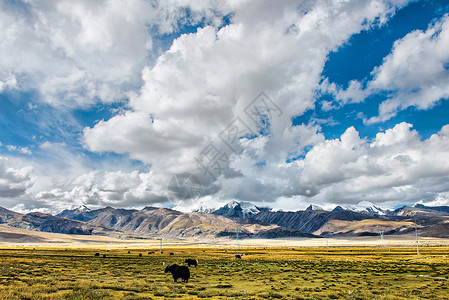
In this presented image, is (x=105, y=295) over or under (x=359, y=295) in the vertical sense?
over

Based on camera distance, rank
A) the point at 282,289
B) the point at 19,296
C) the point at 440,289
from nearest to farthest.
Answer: the point at 19,296 < the point at 282,289 < the point at 440,289

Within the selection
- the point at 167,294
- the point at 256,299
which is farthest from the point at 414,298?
the point at 167,294

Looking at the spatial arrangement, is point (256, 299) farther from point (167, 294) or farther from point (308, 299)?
point (167, 294)

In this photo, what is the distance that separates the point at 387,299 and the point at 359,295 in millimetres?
2537

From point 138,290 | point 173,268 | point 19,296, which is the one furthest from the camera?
point 173,268

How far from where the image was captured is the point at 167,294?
22500 mm

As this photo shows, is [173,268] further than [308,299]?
Yes

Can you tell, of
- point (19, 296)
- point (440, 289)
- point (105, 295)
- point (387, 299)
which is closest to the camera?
point (19, 296)

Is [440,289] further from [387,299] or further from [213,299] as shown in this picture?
[213,299]

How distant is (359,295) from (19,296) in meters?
27.6

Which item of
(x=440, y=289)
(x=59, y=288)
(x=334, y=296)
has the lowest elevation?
→ (x=440, y=289)

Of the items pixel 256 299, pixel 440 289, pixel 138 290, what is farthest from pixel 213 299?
pixel 440 289

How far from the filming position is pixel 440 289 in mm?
29203

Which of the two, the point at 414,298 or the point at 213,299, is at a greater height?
the point at 213,299
